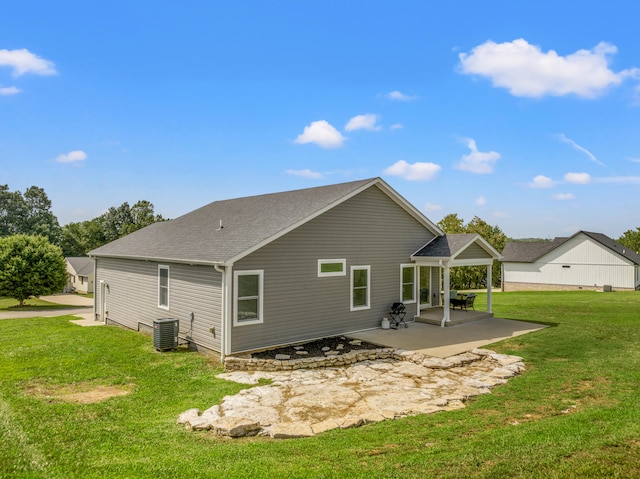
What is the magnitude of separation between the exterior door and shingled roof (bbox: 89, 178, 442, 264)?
197 cm

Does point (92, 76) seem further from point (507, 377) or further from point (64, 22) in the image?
point (507, 377)

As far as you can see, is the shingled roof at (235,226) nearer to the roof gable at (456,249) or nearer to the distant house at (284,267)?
the distant house at (284,267)

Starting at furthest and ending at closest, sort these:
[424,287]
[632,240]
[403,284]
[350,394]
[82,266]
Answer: [632,240]
[82,266]
[424,287]
[403,284]
[350,394]

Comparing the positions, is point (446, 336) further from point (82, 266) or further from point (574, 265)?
point (82, 266)

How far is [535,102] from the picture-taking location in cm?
1791

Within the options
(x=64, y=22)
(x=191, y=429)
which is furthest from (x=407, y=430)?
(x=64, y=22)

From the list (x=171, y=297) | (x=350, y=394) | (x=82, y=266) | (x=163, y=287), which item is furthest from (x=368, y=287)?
(x=82, y=266)

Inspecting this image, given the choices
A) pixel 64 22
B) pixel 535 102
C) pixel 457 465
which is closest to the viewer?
pixel 457 465

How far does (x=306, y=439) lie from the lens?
5.98m

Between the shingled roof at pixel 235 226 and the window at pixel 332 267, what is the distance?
5.41ft

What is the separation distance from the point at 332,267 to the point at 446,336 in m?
4.46

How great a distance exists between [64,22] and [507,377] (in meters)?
16.2

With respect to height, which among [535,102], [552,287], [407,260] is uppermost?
[535,102]

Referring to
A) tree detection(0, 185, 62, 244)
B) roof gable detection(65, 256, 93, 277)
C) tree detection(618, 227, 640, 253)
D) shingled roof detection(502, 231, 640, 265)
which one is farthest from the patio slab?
tree detection(0, 185, 62, 244)
